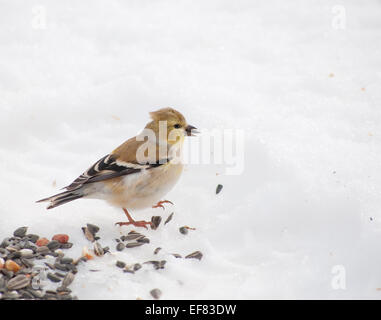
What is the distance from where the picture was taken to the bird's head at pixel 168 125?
4.83 meters

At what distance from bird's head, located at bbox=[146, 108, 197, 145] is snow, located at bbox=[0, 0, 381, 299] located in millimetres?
515

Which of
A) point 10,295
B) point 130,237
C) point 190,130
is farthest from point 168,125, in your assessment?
point 10,295

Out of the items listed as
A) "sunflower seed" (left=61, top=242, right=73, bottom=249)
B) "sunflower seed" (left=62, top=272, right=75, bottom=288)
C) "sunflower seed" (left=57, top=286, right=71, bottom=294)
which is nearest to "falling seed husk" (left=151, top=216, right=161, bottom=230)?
"sunflower seed" (left=61, top=242, right=73, bottom=249)

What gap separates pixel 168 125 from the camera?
4840 mm

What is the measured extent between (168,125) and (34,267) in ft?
5.67

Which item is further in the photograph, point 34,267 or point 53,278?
point 34,267

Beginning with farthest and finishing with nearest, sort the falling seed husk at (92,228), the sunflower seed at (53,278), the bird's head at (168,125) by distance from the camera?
1. the bird's head at (168,125)
2. the falling seed husk at (92,228)
3. the sunflower seed at (53,278)

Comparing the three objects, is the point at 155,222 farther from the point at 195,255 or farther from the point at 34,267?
the point at 34,267

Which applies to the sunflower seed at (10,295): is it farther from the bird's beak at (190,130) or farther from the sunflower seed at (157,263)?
the bird's beak at (190,130)

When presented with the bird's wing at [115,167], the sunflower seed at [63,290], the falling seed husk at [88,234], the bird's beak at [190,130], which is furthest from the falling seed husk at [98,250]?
the bird's beak at [190,130]

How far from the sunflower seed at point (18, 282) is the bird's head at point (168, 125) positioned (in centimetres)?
174

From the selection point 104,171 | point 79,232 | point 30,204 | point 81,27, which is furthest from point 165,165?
point 81,27

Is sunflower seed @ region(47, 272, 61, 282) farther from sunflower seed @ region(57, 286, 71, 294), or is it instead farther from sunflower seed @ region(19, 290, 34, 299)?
sunflower seed @ region(19, 290, 34, 299)
